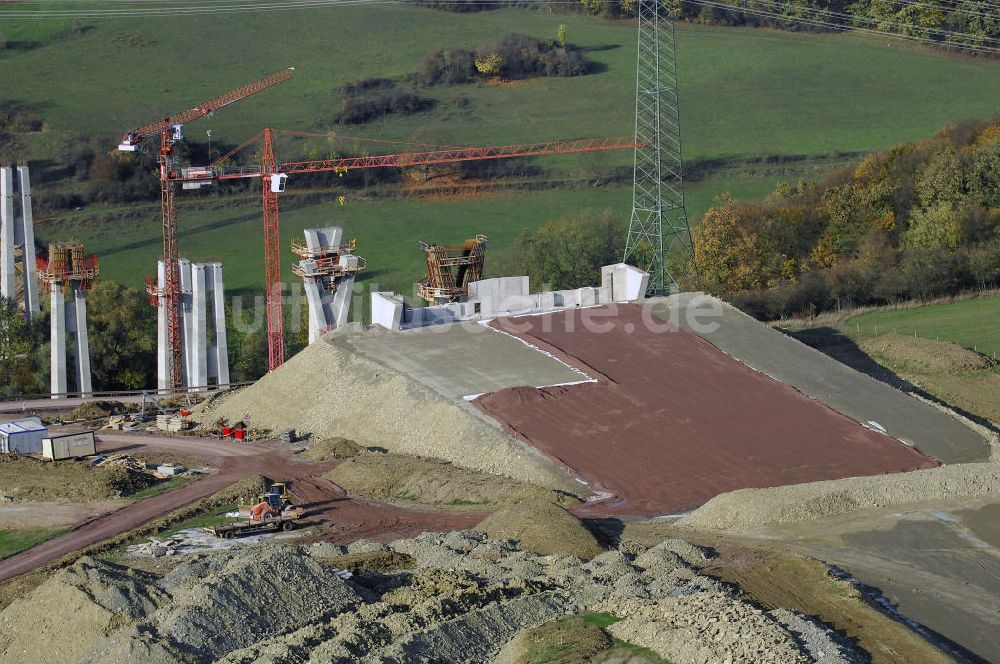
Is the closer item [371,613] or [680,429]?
[371,613]

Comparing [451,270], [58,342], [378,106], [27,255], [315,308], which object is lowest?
[58,342]

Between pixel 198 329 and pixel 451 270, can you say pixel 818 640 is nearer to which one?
pixel 451 270

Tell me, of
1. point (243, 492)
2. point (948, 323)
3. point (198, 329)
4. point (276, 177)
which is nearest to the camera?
point (243, 492)

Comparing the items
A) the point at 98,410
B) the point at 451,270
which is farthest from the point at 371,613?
the point at 451,270

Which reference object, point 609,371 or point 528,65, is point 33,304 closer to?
point 609,371

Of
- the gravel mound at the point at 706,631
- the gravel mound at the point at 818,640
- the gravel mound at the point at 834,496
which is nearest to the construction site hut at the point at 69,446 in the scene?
the gravel mound at the point at 834,496

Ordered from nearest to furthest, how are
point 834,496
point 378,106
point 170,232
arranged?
point 834,496, point 170,232, point 378,106

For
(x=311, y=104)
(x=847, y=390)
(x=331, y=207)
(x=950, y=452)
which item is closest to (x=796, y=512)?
(x=950, y=452)
